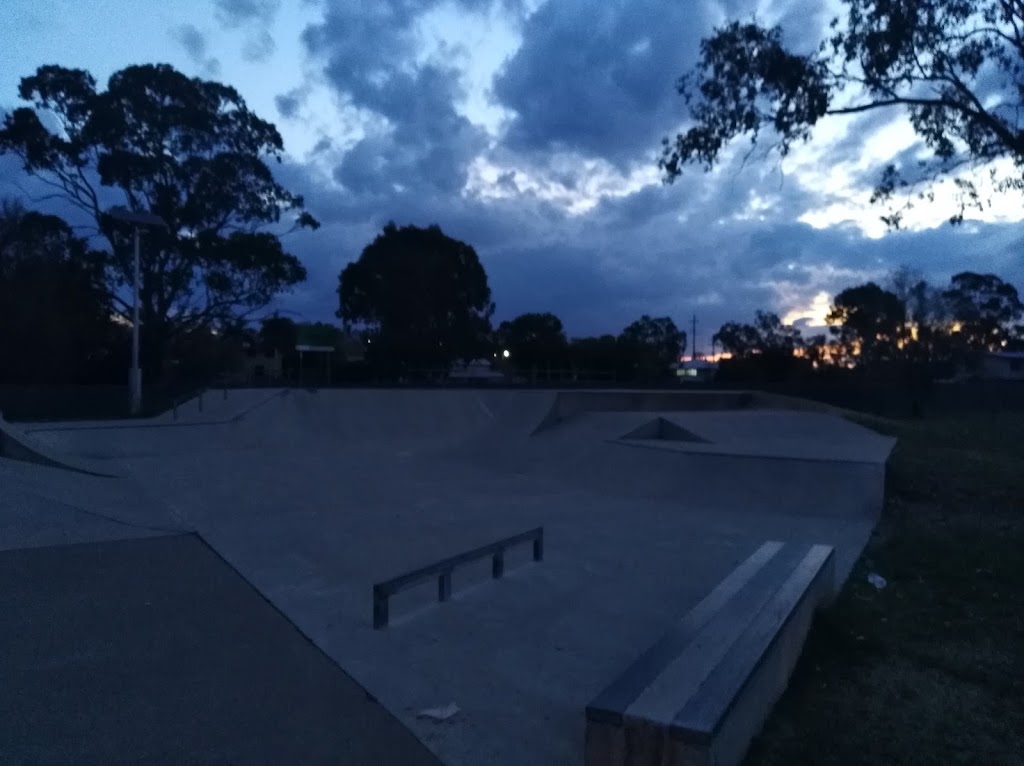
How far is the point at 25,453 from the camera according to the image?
1395cm

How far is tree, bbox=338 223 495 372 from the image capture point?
178ft

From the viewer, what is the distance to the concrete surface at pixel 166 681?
13.5ft

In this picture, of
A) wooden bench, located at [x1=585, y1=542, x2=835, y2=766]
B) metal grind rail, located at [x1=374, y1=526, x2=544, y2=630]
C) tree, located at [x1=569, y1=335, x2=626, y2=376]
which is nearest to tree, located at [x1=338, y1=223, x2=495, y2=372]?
tree, located at [x1=569, y1=335, x2=626, y2=376]

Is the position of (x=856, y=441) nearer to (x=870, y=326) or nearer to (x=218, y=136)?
(x=218, y=136)

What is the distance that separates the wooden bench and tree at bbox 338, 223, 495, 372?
47.7 metres

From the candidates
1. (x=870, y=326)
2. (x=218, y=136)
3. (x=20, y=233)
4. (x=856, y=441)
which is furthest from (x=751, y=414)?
(x=870, y=326)

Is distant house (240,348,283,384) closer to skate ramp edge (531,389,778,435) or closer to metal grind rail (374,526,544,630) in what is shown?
skate ramp edge (531,389,778,435)

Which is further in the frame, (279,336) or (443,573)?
(279,336)

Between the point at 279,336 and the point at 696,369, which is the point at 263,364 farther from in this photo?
the point at 696,369

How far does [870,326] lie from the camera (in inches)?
2266

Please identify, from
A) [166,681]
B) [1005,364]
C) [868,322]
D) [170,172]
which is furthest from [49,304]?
[1005,364]

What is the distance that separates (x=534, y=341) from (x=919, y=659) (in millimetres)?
60636

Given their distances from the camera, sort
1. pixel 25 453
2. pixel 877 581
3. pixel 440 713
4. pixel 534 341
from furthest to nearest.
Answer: pixel 534 341 < pixel 25 453 < pixel 877 581 < pixel 440 713

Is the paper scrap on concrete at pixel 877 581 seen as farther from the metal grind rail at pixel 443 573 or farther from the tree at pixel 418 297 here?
the tree at pixel 418 297
